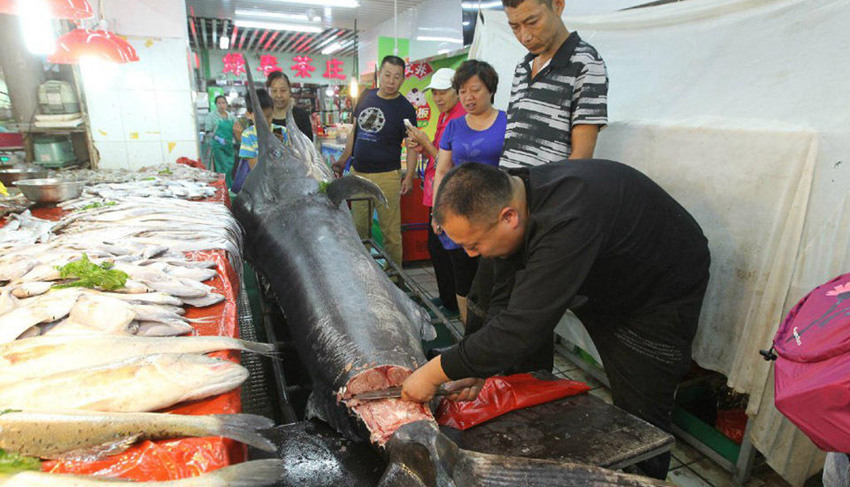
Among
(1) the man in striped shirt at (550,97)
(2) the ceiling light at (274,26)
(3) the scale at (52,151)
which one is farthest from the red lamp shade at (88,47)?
(2) the ceiling light at (274,26)

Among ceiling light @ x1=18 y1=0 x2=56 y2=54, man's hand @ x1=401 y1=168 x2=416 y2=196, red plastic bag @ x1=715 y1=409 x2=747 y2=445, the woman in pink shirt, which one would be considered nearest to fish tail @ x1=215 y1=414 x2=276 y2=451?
red plastic bag @ x1=715 y1=409 x2=747 y2=445

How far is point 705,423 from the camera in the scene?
3.02 m

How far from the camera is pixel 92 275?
6.23ft

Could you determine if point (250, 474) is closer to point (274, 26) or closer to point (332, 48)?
point (274, 26)

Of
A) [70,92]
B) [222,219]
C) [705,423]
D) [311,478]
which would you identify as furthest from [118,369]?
[70,92]

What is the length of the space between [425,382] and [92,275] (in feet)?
4.73

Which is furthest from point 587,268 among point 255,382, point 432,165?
point 432,165

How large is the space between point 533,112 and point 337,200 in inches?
60.6

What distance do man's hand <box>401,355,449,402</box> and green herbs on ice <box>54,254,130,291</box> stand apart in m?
1.27

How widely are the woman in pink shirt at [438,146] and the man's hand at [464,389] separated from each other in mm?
2750

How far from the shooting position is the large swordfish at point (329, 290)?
1967 millimetres

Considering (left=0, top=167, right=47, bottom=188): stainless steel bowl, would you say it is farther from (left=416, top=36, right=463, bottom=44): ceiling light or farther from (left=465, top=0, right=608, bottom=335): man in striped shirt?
(left=416, top=36, right=463, bottom=44): ceiling light

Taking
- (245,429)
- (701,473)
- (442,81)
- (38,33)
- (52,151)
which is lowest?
(701,473)

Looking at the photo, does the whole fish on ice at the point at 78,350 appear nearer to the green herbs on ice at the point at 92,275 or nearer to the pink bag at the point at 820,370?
the green herbs on ice at the point at 92,275
